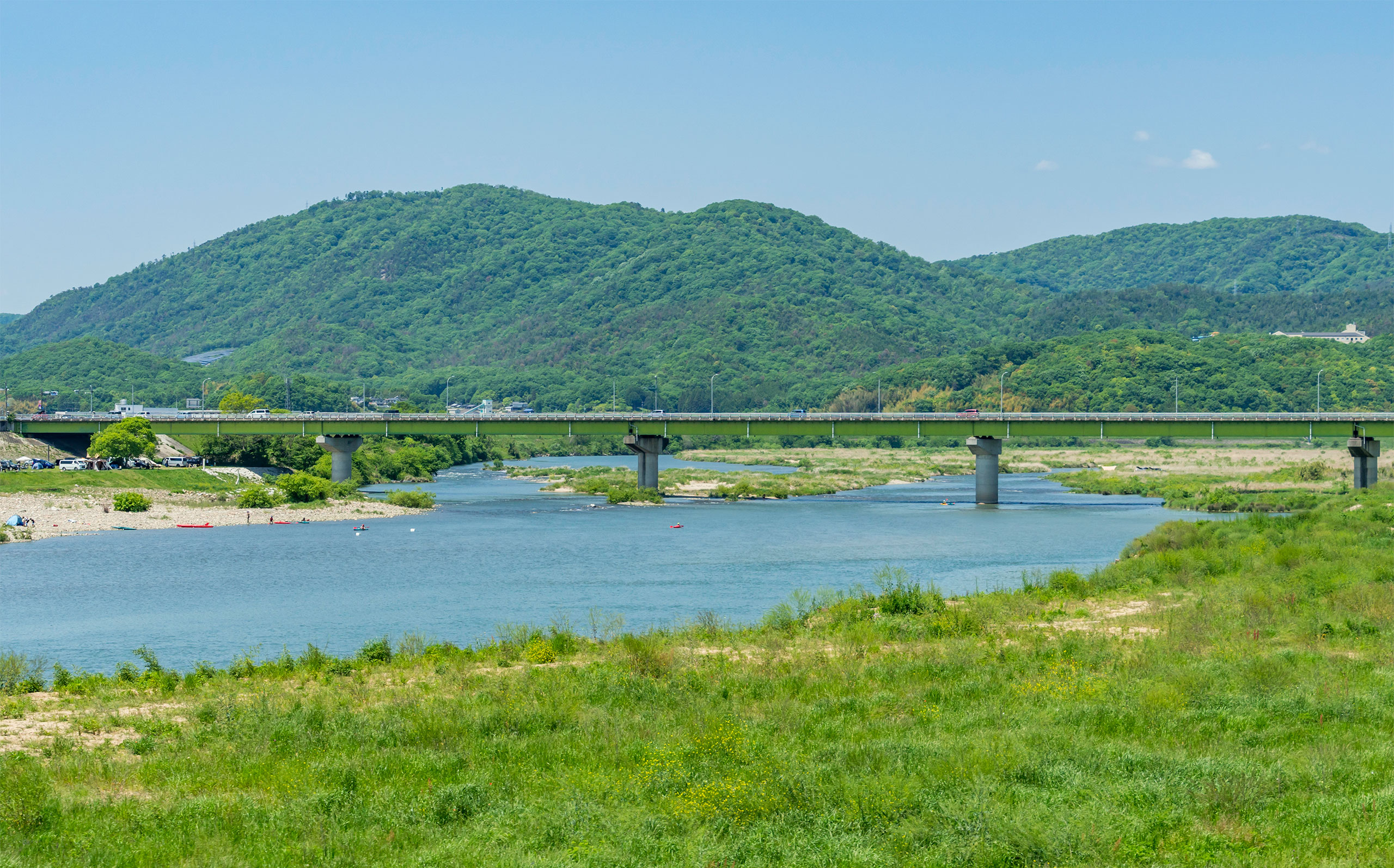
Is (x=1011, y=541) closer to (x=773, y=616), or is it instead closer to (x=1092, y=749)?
(x=773, y=616)

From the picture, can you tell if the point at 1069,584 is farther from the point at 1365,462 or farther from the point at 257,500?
the point at 1365,462

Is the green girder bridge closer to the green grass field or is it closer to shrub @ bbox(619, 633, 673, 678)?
the green grass field

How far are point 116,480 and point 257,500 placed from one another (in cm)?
1396

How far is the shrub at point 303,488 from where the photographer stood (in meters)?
112

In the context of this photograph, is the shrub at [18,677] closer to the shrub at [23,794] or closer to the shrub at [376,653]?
the shrub at [376,653]

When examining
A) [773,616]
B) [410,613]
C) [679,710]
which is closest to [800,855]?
[679,710]

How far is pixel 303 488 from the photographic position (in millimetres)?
112062

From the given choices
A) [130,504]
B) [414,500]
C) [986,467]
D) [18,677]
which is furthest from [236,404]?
[18,677]

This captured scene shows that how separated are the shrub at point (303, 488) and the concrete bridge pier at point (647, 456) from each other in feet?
103

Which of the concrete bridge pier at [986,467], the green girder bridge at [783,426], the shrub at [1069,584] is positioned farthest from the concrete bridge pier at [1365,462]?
the shrub at [1069,584]

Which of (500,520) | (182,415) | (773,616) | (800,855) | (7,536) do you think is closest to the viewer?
(800,855)

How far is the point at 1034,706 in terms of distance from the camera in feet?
88.8

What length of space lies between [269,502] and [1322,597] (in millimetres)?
87728

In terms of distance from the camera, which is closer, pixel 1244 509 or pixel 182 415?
pixel 1244 509
